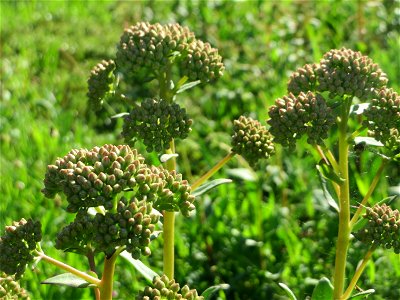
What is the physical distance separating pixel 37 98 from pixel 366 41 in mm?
2309

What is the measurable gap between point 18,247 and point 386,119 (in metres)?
1.06

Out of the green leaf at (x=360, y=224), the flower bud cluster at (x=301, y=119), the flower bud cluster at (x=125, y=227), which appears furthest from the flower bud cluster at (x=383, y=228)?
the flower bud cluster at (x=125, y=227)

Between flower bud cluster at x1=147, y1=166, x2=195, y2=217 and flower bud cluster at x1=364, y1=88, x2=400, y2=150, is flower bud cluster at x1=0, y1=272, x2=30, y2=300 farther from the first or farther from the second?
flower bud cluster at x1=364, y1=88, x2=400, y2=150

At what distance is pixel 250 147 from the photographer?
2.43 m

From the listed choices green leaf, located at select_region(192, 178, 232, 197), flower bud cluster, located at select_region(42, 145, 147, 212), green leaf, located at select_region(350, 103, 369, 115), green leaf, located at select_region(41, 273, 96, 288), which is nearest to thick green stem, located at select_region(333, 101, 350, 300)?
green leaf, located at select_region(350, 103, 369, 115)

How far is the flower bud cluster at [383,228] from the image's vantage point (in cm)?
211

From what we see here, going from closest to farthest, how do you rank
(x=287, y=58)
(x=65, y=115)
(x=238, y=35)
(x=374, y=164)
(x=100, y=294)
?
(x=100, y=294), (x=374, y=164), (x=65, y=115), (x=287, y=58), (x=238, y=35)

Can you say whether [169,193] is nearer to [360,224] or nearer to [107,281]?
A: [107,281]

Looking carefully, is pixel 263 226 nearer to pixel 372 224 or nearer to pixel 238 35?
pixel 372 224

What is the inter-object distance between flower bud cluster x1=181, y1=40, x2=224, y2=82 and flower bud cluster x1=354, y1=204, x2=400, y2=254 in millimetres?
710

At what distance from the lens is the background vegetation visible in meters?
3.11

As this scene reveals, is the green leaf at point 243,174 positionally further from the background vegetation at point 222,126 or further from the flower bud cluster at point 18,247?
the flower bud cluster at point 18,247

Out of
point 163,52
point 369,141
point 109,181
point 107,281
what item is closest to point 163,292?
point 107,281

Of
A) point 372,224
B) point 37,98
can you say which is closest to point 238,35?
point 37,98
